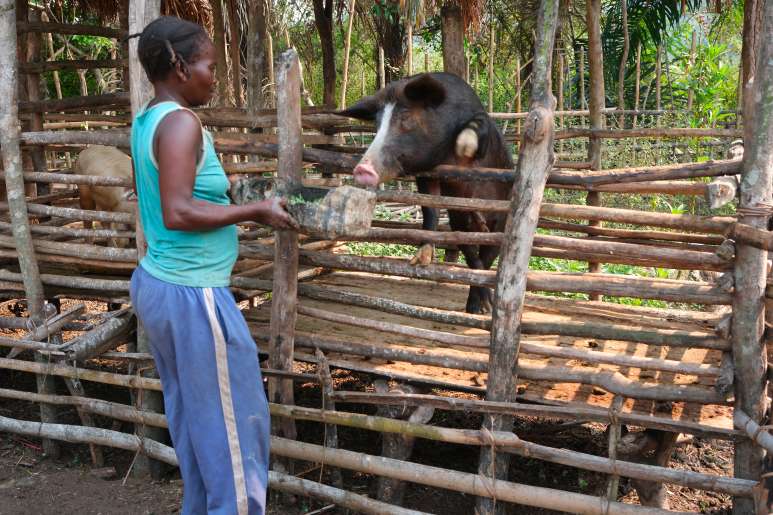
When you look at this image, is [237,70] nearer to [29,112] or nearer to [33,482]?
[29,112]

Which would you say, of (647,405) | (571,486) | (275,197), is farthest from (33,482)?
(647,405)

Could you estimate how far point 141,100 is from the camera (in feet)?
12.0

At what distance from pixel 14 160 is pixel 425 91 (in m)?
2.46

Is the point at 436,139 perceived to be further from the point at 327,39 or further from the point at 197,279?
the point at 327,39

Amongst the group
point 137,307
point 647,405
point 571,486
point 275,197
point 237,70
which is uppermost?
point 237,70

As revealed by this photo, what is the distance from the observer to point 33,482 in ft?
13.5

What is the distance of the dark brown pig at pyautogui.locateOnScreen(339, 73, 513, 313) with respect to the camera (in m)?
4.00

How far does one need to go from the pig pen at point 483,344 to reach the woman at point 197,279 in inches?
39.4

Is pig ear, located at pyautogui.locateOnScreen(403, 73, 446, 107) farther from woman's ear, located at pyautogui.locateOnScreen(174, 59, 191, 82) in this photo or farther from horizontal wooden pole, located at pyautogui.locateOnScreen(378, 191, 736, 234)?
woman's ear, located at pyautogui.locateOnScreen(174, 59, 191, 82)

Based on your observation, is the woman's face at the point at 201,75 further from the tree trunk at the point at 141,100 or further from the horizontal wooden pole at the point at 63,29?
the horizontal wooden pole at the point at 63,29

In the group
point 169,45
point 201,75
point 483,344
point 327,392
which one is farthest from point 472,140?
point 169,45

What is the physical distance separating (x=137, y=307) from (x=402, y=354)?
149 cm

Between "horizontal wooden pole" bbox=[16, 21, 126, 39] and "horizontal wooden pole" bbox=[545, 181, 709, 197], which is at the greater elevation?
"horizontal wooden pole" bbox=[16, 21, 126, 39]

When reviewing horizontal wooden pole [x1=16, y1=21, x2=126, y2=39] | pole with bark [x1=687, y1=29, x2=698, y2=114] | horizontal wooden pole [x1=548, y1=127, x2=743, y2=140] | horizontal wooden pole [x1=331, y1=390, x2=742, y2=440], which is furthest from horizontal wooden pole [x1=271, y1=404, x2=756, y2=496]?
pole with bark [x1=687, y1=29, x2=698, y2=114]
